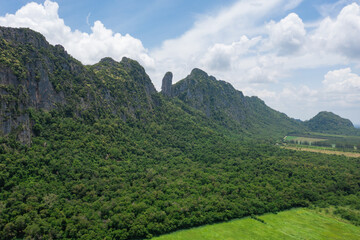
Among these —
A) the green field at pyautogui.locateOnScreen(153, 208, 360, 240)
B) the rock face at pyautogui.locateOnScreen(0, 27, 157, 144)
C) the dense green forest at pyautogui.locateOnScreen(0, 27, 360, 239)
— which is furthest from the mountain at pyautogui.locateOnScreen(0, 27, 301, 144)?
the green field at pyautogui.locateOnScreen(153, 208, 360, 240)

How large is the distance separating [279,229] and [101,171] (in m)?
78.9

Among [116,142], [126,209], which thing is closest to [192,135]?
[116,142]

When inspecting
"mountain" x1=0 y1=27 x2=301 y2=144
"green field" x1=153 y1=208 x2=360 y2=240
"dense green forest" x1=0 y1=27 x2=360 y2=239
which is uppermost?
"mountain" x1=0 y1=27 x2=301 y2=144

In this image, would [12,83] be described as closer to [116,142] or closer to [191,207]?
[116,142]

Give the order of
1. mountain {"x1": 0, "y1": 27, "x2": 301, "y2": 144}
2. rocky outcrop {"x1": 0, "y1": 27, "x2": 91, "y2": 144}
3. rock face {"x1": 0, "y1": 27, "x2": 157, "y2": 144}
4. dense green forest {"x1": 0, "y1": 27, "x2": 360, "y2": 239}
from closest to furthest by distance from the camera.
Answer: dense green forest {"x1": 0, "y1": 27, "x2": 360, "y2": 239} < rocky outcrop {"x1": 0, "y1": 27, "x2": 91, "y2": 144} < rock face {"x1": 0, "y1": 27, "x2": 157, "y2": 144} < mountain {"x1": 0, "y1": 27, "x2": 301, "y2": 144}

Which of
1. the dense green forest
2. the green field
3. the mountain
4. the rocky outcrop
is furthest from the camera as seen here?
the mountain

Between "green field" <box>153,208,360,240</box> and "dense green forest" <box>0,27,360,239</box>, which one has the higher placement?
"dense green forest" <box>0,27,360,239</box>

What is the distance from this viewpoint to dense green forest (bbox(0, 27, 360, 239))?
68438mm

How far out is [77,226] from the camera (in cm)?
6316

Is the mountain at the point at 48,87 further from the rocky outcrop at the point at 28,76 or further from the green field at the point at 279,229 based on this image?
the green field at the point at 279,229

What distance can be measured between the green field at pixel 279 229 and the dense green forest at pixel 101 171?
367 cm

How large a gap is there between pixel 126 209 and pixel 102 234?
1293 cm

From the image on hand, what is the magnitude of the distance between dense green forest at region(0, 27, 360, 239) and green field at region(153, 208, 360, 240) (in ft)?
12.0

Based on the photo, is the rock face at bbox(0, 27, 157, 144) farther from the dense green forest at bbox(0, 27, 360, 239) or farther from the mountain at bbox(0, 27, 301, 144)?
the dense green forest at bbox(0, 27, 360, 239)
